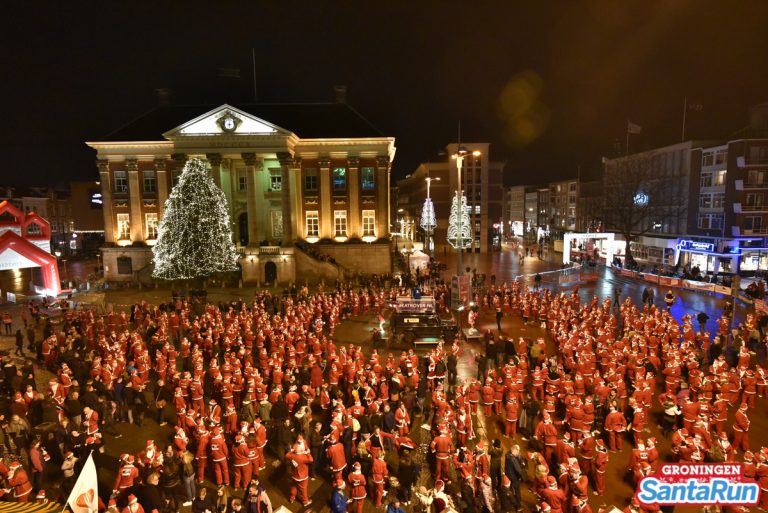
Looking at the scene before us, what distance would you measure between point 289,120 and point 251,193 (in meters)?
11.0

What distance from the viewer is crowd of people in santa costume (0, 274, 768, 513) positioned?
9578mm

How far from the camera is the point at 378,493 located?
10.2 metres

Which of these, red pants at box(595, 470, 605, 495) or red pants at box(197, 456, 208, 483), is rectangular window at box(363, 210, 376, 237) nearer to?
red pants at box(197, 456, 208, 483)

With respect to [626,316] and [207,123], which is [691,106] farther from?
[207,123]

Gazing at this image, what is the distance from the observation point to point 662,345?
17.6m

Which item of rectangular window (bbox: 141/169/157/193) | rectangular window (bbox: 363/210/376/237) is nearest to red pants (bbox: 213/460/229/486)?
rectangular window (bbox: 363/210/376/237)

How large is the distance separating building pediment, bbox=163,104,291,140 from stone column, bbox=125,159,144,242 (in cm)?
767

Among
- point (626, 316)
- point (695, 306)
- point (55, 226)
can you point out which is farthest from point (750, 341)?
point (55, 226)

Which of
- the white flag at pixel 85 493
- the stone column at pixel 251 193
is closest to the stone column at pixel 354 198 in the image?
the stone column at pixel 251 193

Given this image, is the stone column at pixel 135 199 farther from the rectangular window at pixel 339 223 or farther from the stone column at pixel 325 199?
the rectangular window at pixel 339 223

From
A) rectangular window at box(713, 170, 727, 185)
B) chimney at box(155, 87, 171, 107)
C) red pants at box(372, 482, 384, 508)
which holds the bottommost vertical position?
red pants at box(372, 482, 384, 508)

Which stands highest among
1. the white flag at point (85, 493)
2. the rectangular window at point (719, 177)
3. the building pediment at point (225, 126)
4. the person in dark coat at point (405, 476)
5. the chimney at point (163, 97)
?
the chimney at point (163, 97)

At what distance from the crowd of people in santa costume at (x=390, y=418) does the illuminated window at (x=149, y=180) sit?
27312mm

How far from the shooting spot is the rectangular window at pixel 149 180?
→ 4444 centimetres
